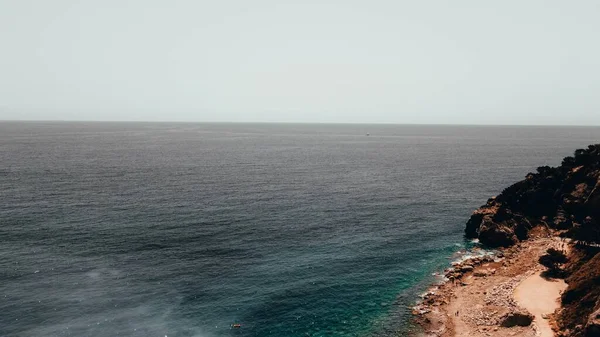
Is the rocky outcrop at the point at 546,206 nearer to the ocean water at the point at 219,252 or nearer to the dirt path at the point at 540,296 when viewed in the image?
the ocean water at the point at 219,252

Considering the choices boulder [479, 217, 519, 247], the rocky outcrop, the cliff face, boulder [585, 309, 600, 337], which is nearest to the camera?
boulder [585, 309, 600, 337]

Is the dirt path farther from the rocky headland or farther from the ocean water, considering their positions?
the ocean water

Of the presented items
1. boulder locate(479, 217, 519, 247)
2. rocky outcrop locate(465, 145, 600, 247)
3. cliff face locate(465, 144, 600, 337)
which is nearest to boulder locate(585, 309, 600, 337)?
cliff face locate(465, 144, 600, 337)

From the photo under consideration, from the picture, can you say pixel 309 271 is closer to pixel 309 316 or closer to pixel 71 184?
pixel 309 316

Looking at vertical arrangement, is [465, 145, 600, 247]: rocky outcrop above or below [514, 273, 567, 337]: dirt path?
above

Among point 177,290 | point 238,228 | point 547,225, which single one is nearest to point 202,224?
point 238,228

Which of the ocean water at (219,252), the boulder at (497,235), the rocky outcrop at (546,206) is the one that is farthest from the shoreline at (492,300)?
the rocky outcrop at (546,206)
